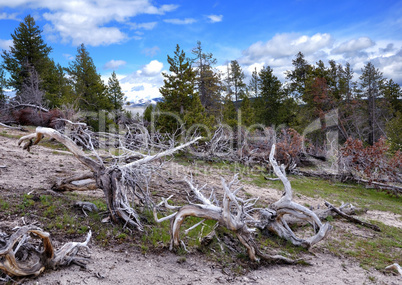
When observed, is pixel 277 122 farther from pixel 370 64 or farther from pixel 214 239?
pixel 214 239

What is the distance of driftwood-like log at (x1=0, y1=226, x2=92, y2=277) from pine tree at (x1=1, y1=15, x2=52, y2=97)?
2806 cm

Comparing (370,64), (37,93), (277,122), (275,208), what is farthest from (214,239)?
(370,64)

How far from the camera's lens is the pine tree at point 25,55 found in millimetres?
27344

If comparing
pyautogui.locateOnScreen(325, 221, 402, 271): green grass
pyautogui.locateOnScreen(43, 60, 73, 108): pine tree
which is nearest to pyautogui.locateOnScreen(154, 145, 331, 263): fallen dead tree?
pyautogui.locateOnScreen(325, 221, 402, 271): green grass

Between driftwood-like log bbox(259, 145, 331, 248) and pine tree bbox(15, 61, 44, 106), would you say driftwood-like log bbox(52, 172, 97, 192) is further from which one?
pine tree bbox(15, 61, 44, 106)

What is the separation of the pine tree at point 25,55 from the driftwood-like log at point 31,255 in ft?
92.1

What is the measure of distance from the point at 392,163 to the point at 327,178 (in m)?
3.31

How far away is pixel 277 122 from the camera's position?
3359cm

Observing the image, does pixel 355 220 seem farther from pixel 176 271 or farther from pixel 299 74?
pixel 299 74

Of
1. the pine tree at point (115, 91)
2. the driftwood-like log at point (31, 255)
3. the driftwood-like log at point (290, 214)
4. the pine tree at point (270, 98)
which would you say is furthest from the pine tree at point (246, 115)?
the driftwood-like log at point (31, 255)

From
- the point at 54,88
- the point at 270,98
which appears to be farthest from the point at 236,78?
the point at 54,88

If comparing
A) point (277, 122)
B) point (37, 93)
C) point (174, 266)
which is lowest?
point (174, 266)

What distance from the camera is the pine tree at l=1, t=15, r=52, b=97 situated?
27.3 meters

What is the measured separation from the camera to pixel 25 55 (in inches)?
1110
